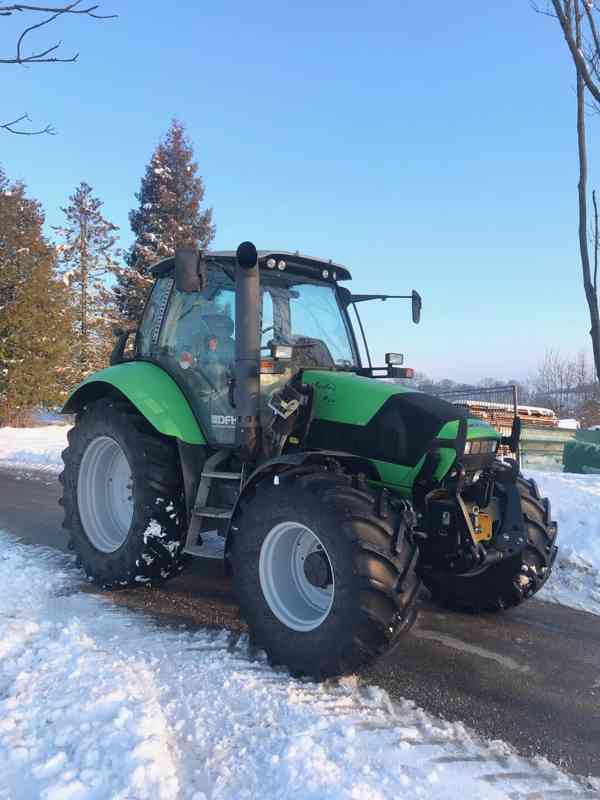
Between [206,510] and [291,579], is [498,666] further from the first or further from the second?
[206,510]

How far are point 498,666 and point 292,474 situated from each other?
1643 millimetres

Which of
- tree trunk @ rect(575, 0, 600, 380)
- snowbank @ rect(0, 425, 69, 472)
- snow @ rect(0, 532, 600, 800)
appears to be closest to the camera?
snow @ rect(0, 532, 600, 800)

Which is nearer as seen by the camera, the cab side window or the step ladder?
the step ladder

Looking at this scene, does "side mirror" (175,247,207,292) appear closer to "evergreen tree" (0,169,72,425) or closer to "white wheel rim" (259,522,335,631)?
"white wheel rim" (259,522,335,631)

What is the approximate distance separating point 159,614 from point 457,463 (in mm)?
2236

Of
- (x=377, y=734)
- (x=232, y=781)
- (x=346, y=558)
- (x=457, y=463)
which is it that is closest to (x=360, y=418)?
(x=457, y=463)

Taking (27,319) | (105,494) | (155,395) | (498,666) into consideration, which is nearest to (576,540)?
(498,666)

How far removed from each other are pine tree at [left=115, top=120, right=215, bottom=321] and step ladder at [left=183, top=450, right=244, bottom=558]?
888 inches

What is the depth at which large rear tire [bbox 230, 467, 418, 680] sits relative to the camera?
10.2 feet

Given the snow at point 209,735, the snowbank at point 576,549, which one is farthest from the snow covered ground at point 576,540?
the snow at point 209,735

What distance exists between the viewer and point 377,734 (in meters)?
2.78

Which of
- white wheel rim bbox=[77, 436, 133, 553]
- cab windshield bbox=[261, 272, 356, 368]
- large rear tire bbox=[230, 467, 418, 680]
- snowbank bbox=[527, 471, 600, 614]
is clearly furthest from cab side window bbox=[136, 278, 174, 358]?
snowbank bbox=[527, 471, 600, 614]

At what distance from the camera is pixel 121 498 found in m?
5.20

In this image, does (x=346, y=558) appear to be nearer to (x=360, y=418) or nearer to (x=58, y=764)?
(x=360, y=418)
